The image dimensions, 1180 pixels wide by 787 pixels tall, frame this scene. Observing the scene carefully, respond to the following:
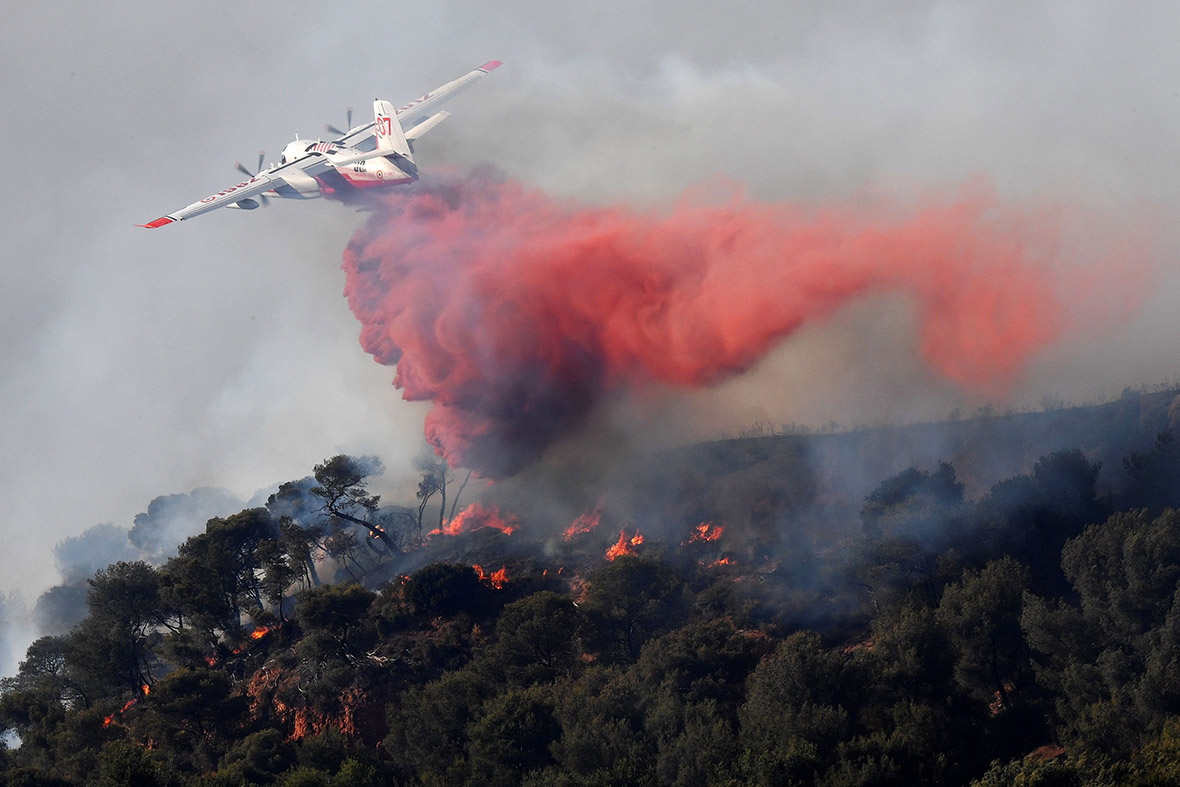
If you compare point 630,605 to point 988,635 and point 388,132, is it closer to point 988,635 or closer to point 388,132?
point 988,635

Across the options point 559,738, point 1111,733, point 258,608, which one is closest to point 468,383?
point 258,608

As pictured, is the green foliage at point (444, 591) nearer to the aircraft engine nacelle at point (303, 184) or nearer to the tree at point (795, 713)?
the tree at point (795, 713)

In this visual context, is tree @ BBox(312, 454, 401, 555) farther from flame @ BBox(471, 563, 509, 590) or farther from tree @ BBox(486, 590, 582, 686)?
tree @ BBox(486, 590, 582, 686)

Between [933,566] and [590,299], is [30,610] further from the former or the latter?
[933,566]

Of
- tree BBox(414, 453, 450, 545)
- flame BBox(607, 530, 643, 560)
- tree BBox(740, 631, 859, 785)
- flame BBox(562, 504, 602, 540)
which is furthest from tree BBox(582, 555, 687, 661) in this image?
tree BBox(414, 453, 450, 545)

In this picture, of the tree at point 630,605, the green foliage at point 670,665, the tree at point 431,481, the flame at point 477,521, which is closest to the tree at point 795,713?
the green foliage at point 670,665

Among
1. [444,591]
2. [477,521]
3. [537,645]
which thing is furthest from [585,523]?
[537,645]
